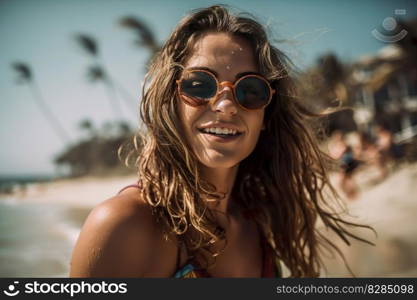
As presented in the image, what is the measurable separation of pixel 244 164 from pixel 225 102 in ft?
2.56

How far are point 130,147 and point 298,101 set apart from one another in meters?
1.10

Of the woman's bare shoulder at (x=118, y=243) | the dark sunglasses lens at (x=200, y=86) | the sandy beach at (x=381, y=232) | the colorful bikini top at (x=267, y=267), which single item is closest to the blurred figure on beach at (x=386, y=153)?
the sandy beach at (x=381, y=232)

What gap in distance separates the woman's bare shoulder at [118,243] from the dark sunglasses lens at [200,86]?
1.79 feet

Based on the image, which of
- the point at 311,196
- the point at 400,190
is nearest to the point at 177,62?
the point at 311,196

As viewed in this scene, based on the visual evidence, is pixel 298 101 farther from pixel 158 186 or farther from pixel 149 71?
pixel 158 186

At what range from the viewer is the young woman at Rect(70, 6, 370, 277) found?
1493 mm

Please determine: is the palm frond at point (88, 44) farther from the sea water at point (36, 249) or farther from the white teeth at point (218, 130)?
the white teeth at point (218, 130)

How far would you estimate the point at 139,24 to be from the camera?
2095 cm

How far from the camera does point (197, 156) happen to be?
6.02 ft

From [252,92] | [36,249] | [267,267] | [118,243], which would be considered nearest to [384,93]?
[36,249]

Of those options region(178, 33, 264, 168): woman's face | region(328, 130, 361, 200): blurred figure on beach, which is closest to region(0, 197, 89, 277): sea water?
region(178, 33, 264, 168): woman's face

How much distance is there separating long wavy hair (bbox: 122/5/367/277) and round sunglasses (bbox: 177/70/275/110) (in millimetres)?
116

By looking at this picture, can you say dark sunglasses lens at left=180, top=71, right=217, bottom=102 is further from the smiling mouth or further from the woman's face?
the smiling mouth

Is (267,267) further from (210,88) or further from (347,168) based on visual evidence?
(347,168)
